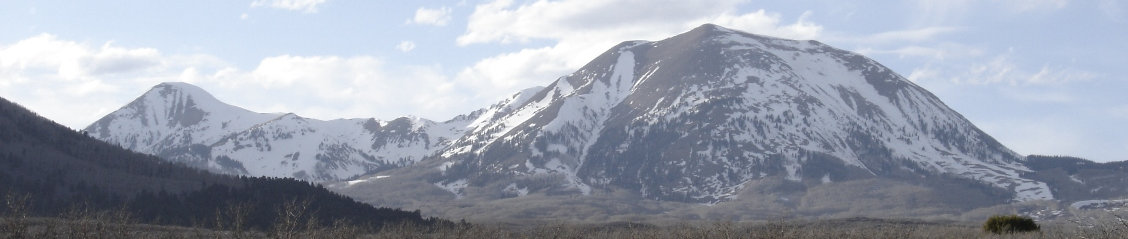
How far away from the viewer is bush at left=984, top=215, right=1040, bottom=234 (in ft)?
582

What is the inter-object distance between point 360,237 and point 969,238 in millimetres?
84586

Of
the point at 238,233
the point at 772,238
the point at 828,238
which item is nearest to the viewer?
the point at 238,233

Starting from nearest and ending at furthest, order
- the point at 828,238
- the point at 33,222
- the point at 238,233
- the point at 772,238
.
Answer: the point at 238,233 → the point at 772,238 → the point at 828,238 → the point at 33,222

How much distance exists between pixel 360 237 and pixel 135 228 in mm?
34632

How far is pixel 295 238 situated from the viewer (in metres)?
115

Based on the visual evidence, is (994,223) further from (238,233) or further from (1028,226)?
(238,233)

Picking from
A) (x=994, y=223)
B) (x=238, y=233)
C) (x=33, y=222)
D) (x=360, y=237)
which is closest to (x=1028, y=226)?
(x=994, y=223)

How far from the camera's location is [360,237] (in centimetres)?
18900

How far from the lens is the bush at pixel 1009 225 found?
177250 mm

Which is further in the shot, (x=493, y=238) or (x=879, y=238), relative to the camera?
(x=493, y=238)

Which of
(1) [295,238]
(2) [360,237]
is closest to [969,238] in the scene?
(2) [360,237]

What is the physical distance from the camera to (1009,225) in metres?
180

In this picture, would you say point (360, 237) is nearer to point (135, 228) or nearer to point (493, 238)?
point (493, 238)

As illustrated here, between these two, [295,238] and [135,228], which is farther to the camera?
[135,228]
